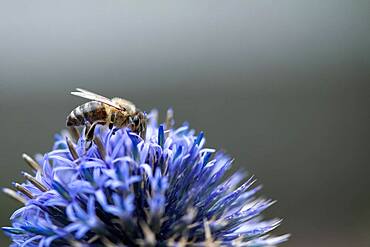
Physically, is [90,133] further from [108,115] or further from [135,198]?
[135,198]

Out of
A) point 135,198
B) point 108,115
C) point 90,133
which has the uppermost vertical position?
point 108,115

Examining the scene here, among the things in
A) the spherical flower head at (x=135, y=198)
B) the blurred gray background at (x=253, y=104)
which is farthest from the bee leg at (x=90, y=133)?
the blurred gray background at (x=253, y=104)

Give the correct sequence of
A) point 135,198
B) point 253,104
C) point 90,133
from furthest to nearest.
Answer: point 253,104 → point 90,133 → point 135,198

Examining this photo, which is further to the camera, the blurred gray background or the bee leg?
the blurred gray background

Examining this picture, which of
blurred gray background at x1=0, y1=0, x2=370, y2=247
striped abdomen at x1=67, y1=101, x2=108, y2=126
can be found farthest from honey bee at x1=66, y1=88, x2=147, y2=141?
blurred gray background at x1=0, y1=0, x2=370, y2=247

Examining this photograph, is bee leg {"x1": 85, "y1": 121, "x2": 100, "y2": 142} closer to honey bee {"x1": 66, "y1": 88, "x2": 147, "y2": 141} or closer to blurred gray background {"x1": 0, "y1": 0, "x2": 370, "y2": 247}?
honey bee {"x1": 66, "y1": 88, "x2": 147, "y2": 141}

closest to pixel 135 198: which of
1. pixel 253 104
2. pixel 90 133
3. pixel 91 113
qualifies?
pixel 90 133

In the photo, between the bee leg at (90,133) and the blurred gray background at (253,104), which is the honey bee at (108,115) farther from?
the blurred gray background at (253,104)

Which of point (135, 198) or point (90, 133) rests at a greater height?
point (90, 133)

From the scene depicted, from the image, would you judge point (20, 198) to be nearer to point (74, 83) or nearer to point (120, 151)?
point (120, 151)

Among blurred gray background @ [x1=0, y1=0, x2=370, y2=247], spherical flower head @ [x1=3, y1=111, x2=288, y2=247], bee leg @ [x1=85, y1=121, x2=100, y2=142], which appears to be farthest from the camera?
blurred gray background @ [x1=0, y1=0, x2=370, y2=247]
